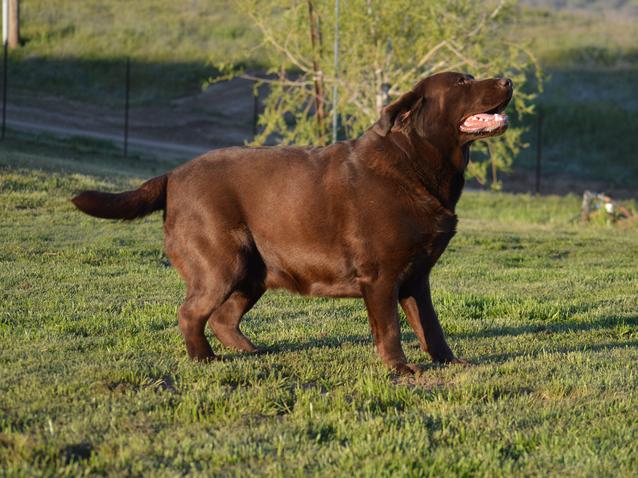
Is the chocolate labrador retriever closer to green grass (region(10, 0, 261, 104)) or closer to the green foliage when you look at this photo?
the green foliage

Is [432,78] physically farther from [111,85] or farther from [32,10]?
[32,10]

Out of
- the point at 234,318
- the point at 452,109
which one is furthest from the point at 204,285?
the point at 452,109

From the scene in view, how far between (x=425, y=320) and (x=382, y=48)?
1588 cm

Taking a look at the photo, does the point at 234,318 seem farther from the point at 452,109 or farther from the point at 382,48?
the point at 382,48

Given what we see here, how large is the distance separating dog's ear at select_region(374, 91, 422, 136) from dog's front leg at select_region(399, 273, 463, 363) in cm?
93

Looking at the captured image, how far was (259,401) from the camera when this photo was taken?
5.28 m

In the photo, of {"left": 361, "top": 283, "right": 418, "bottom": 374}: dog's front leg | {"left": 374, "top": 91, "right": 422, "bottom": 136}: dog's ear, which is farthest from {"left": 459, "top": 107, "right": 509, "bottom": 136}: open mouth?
{"left": 361, "top": 283, "right": 418, "bottom": 374}: dog's front leg

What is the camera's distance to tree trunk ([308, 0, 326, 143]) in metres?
22.2

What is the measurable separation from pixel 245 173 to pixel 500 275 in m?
5.73

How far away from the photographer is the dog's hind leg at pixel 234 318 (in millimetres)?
6859

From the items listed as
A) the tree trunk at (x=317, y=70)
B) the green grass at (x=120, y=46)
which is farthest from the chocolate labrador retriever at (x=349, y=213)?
the green grass at (x=120, y=46)

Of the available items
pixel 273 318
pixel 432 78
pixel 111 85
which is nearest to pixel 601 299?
pixel 273 318

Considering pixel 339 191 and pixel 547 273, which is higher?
pixel 339 191

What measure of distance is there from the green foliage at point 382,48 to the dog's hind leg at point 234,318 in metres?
14.2
